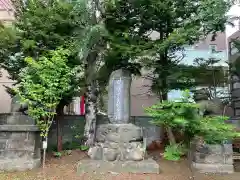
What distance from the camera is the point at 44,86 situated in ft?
23.5

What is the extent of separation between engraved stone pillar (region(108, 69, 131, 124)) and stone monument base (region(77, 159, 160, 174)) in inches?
46.5

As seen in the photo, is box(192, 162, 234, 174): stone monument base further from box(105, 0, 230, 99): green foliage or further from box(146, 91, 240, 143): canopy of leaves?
box(105, 0, 230, 99): green foliage

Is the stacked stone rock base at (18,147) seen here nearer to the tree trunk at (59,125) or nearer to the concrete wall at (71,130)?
the tree trunk at (59,125)

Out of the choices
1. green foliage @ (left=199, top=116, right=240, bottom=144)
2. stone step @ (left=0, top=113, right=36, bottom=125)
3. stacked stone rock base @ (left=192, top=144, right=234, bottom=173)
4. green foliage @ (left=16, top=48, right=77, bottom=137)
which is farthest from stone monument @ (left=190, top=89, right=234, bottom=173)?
stone step @ (left=0, top=113, right=36, bottom=125)

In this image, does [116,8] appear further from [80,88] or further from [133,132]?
[133,132]

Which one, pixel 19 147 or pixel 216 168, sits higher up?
pixel 19 147

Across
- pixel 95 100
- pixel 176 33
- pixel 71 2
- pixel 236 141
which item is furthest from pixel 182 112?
pixel 71 2

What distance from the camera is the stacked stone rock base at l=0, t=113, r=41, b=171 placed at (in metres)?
7.12

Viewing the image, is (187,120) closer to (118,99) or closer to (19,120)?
(118,99)

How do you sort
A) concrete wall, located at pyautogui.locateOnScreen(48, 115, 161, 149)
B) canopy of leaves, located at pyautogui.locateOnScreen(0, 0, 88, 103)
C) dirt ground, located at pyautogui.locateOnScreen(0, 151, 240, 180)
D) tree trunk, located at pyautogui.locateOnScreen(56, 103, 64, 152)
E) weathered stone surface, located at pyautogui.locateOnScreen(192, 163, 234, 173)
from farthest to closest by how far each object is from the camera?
1. concrete wall, located at pyautogui.locateOnScreen(48, 115, 161, 149)
2. tree trunk, located at pyautogui.locateOnScreen(56, 103, 64, 152)
3. canopy of leaves, located at pyautogui.locateOnScreen(0, 0, 88, 103)
4. weathered stone surface, located at pyautogui.locateOnScreen(192, 163, 234, 173)
5. dirt ground, located at pyautogui.locateOnScreen(0, 151, 240, 180)

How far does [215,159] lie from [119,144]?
2.51m

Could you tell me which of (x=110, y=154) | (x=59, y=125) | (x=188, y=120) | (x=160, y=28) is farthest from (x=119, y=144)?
(x=160, y=28)

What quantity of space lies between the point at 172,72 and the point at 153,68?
855mm

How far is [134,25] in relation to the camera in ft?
30.4
